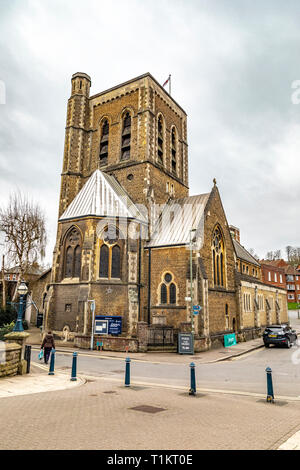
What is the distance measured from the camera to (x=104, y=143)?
34.1 m

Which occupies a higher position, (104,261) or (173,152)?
(173,152)

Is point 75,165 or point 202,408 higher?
point 75,165

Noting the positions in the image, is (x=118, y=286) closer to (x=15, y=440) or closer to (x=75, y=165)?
(x=75, y=165)

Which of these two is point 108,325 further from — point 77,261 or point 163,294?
point 77,261

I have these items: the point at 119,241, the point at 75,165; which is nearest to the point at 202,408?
the point at 119,241

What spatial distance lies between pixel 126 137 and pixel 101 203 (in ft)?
34.1

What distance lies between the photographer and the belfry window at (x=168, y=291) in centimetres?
2408

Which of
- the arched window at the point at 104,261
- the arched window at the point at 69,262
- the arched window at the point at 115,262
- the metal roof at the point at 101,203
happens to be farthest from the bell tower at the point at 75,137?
the arched window at the point at 115,262

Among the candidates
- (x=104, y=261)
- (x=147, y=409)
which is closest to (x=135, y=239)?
(x=104, y=261)

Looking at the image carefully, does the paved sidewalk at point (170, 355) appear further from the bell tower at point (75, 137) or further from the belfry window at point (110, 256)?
the bell tower at point (75, 137)

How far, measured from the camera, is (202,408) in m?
7.74
